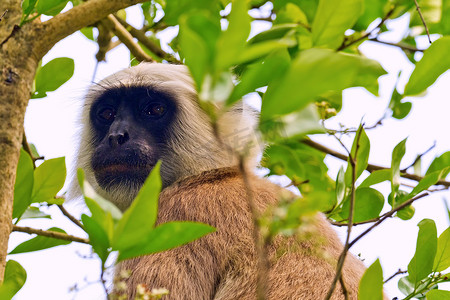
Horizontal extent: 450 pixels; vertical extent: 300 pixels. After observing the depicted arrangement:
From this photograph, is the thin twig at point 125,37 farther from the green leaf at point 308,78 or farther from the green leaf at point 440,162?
the green leaf at point 308,78

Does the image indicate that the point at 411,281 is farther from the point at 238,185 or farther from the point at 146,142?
the point at 146,142

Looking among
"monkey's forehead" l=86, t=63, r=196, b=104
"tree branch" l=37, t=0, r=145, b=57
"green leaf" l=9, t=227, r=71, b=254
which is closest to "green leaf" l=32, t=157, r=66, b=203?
"green leaf" l=9, t=227, r=71, b=254

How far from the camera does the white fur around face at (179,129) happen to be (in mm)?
5332

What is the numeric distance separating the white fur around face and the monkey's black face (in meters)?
0.09

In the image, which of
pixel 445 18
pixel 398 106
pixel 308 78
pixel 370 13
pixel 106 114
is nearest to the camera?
pixel 308 78

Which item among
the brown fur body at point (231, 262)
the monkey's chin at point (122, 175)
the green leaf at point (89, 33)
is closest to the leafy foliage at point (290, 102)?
the brown fur body at point (231, 262)

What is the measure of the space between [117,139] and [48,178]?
1.41 meters

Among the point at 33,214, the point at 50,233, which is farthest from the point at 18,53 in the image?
the point at 50,233

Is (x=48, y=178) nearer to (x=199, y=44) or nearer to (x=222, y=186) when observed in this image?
(x=222, y=186)

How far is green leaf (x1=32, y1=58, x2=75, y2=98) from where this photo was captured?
13.2 feet

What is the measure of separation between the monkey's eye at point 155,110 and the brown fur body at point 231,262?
1.21 meters

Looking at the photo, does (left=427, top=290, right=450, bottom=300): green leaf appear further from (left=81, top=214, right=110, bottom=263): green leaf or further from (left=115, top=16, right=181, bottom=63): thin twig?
(left=115, top=16, right=181, bottom=63): thin twig

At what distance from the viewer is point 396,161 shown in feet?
11.7

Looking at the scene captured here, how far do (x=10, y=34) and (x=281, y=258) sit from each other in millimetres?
2056
